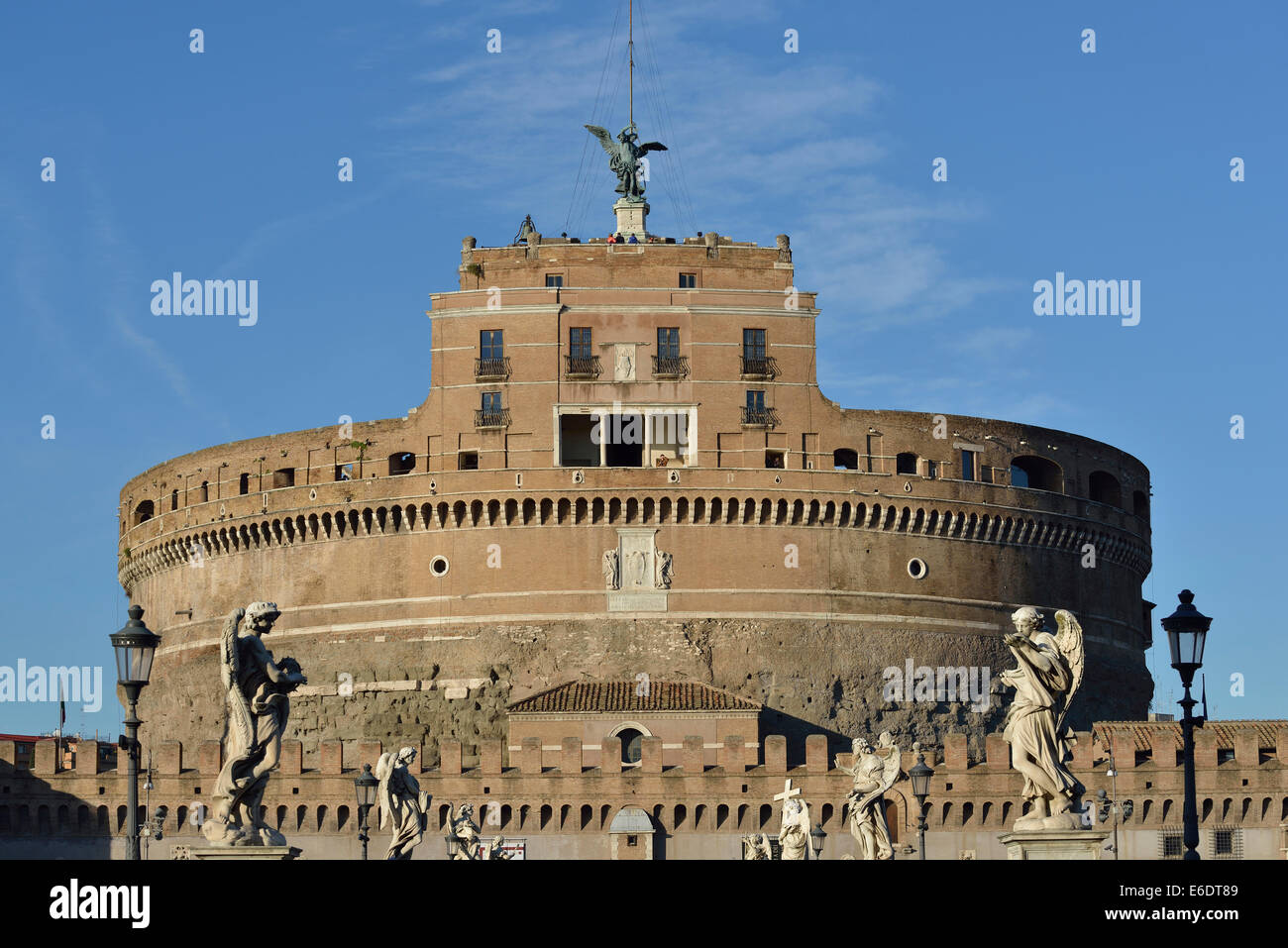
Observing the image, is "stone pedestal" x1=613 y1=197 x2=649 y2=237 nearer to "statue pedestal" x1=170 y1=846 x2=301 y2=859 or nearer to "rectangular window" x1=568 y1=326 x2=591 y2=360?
"rectangular window" x1=568 y1=326 x2=591 y2=360

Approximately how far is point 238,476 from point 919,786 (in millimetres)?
42518

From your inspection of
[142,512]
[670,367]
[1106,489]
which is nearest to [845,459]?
[670,367]

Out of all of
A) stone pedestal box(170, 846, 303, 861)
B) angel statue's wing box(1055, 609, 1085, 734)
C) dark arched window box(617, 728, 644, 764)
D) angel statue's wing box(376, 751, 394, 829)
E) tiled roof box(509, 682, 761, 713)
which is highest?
tiled roof box(509, 682, 761, 713)

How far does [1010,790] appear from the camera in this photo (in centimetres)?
6156

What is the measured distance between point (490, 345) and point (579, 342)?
2.92m

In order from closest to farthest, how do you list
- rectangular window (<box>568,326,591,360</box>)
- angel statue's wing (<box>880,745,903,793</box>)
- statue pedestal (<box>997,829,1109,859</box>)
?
1. statue pedestal (<box>997,829,1109,859</box>)
2. angel statue's wing (<box>880,745,903,793</box>)
3. rectangular window (<box>568,326,591,360</box>)

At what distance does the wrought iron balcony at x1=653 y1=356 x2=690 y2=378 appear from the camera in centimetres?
7062

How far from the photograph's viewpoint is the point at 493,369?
232ft

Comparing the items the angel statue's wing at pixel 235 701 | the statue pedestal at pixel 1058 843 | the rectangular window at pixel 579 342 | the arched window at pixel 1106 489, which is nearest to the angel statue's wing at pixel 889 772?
the statue pedestal at pixel 1058 843


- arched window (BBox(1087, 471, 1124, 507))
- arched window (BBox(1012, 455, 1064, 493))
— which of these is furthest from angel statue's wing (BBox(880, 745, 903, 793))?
arched window (BBox(1087, 471, 1124, 507))

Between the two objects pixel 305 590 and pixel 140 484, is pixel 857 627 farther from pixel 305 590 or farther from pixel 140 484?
pixel 140 484

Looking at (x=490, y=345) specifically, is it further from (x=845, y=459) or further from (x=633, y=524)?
(x=845, y=459)

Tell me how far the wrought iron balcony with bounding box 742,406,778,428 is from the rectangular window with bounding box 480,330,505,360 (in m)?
8.27

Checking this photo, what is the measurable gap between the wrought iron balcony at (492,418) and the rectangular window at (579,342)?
296 centimetres
